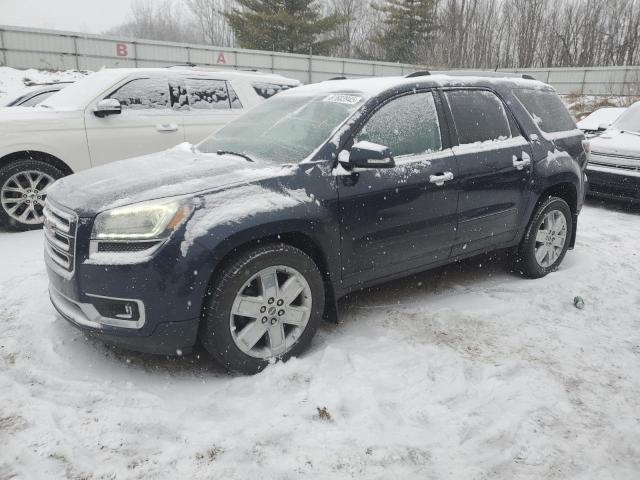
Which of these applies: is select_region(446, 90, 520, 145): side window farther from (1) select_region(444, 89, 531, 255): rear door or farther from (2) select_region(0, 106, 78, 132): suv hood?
(2) select_region(0, 106, 78, 132): suv hood

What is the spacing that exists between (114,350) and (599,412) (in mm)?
2843

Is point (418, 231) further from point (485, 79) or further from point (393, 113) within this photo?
point (485, 79)

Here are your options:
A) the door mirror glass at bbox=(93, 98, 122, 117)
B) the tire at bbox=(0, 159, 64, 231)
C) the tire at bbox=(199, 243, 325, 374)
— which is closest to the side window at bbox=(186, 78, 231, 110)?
the door mirror glass at bbox=(93, 98, 122, 117)

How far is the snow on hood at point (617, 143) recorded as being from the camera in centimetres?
742

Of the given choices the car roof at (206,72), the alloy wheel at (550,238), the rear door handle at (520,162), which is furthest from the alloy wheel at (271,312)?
the car roof at (206,72)

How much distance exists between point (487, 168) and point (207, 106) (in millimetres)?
4114

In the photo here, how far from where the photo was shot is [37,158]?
5.68m

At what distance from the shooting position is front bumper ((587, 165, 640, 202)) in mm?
7309

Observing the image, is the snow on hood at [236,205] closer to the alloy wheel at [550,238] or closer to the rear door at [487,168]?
the rear door at [487,168]

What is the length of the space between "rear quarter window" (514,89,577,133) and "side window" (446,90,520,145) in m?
0.36

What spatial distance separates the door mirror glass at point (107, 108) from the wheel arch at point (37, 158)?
711 millimetres

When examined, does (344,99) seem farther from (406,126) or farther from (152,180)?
(152,180)

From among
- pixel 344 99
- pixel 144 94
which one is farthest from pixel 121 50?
pixel 344 99

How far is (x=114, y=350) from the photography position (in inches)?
124
